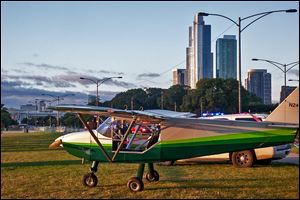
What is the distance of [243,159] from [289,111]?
584 cm

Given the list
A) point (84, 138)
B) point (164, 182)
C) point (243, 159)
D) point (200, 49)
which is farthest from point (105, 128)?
point (200, 49)

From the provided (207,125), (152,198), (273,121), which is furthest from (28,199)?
(273,121)

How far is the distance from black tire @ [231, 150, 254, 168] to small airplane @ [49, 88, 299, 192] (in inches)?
211

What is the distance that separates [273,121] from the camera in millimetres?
11461

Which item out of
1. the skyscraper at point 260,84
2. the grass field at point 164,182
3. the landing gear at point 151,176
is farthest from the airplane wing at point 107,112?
the skyscraper at point 260,84

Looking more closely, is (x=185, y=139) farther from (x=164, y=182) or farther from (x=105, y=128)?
(x=105, y=128)

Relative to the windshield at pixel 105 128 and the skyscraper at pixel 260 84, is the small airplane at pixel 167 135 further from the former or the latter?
the skyscraper at pixel 260 84

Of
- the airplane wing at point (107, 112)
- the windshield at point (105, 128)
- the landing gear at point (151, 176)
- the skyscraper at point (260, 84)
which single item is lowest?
the landing gear at point (151, 176)

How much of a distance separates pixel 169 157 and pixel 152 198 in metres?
1.59

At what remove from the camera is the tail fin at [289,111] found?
444 inches

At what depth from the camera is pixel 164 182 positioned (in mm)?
12930

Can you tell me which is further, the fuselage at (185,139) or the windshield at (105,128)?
the windshield at (105,128)

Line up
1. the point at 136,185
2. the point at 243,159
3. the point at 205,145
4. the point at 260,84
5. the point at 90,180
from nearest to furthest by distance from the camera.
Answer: the point at 136,185
the point at 205,145
the point at 90,180
the point at 243,159
the point at 260,84

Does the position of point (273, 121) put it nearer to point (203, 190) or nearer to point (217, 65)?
point (203, 190)
